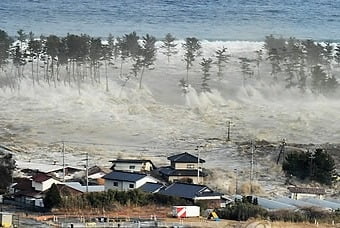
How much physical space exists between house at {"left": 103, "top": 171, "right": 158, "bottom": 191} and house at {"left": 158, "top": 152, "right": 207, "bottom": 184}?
1.72ft

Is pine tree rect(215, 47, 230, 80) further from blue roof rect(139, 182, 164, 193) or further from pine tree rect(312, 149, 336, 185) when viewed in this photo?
blue roof rect(139, 182, 164, 193)

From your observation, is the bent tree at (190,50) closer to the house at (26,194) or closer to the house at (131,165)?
the house at (131,165)

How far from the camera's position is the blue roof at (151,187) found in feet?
36.5

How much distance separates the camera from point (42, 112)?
16.8m

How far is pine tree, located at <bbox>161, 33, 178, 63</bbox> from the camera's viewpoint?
2205 cm

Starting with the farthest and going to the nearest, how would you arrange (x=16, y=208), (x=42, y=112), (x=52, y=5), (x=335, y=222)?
1. (x=52, y=5)
2. (x=42, y=112)
3. (x=16, y=208)
4. (x=335, y=222)

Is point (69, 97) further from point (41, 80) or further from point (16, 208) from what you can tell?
point (16, 208)

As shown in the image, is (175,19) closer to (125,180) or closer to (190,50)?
(190,50)

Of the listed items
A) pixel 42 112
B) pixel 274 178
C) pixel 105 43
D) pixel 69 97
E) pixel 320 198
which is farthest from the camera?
pixel 105 43

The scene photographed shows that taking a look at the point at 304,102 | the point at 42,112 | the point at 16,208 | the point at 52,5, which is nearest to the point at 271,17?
the point at 52,5

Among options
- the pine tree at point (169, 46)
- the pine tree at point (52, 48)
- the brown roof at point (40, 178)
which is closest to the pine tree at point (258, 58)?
the pine tree at point (169, 46)

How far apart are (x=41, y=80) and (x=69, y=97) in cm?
145

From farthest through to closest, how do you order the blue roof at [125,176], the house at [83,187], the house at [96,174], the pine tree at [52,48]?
the pine tree at [52,48], the house at [96,174], the blue roof at [125,176], the house at [83,187]

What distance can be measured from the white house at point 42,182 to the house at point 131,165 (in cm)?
136
